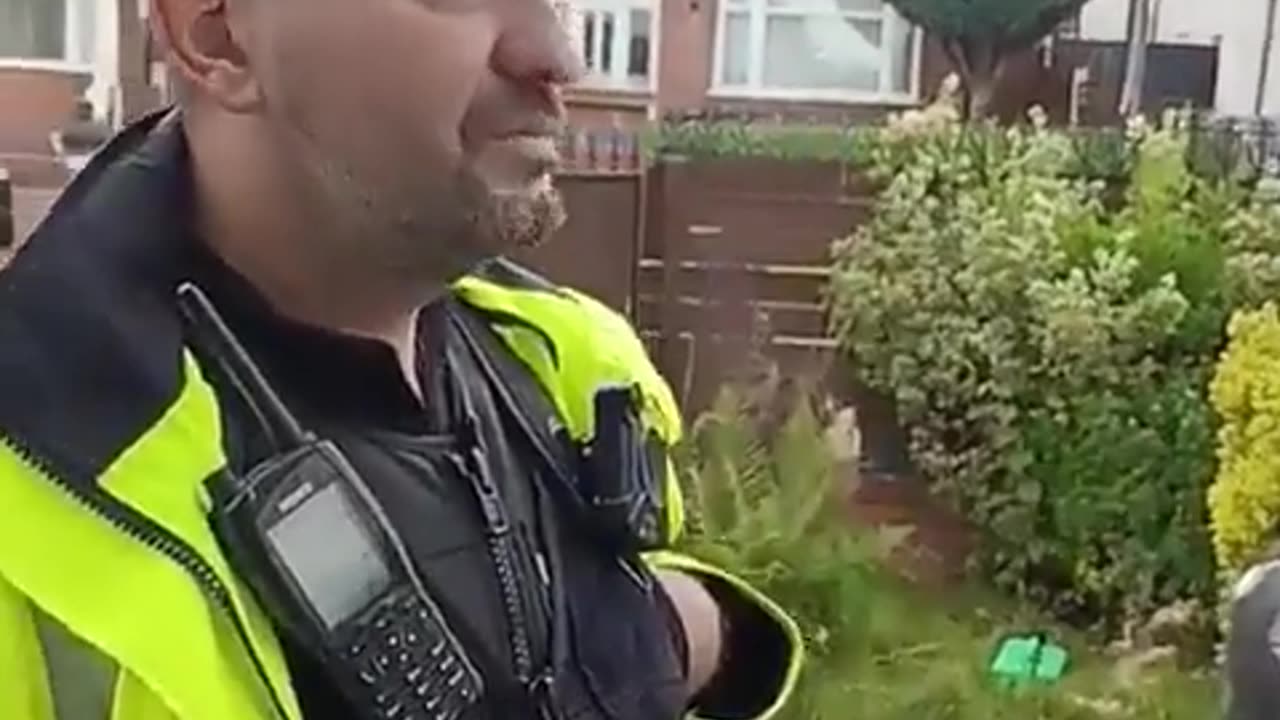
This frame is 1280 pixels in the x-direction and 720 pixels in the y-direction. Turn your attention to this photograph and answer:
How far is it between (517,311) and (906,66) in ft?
22.4

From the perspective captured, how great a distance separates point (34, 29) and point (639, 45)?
246cm

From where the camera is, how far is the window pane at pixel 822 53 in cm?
743

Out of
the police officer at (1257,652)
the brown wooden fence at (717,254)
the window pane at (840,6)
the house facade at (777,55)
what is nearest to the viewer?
the police officer at (1257,652)

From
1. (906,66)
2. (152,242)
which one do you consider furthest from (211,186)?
(906,66)

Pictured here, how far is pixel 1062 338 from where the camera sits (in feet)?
13.4

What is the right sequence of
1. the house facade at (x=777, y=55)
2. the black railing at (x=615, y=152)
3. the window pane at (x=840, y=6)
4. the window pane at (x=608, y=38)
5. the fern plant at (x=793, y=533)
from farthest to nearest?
the window pane at (x=840, y=6), the house facade at (x=777, y=55), the window pane at (x=608, y=38), the black railing at (x=615, y=152), the fern plant at (x=793, y=533)

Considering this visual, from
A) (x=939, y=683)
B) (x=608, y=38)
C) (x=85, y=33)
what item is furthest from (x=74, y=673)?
(x=608, y=38)

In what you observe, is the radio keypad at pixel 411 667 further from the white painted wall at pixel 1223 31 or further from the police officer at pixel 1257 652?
the white painted wall at pixel 1223 31

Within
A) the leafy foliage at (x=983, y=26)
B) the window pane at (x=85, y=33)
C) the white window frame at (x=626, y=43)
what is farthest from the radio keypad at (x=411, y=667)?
the leafy foliage at (x=983, y=26)

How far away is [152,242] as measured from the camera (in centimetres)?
63

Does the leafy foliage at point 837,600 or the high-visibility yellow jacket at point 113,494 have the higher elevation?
the high-visibility yellow jacket at point 113,494

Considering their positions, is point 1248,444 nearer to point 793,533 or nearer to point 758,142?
point 793,533

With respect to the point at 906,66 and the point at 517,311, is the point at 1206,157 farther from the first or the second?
the point at 517,311

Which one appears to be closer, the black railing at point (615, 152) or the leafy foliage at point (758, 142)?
the black railing at point (615, 152)
